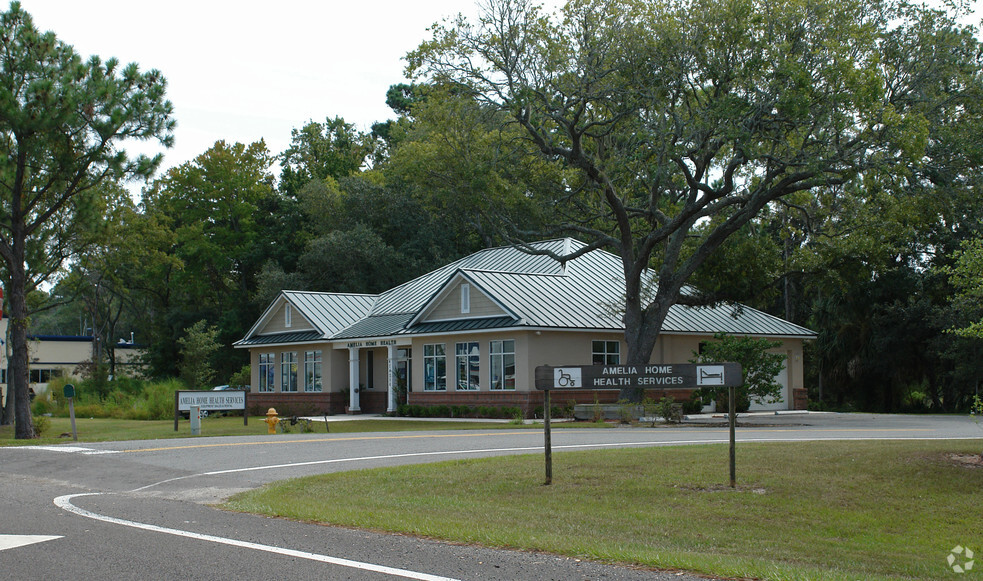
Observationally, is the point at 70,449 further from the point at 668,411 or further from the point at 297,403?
the point at 297,403

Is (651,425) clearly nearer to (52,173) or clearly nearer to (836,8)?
(836,8)

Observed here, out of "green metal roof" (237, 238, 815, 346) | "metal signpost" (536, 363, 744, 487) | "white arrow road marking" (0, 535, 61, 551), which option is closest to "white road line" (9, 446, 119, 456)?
"white arrow road marking" (0, 535, 61, 551)

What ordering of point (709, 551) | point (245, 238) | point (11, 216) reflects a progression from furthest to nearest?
point (245, 238) → point (11, 216) → point (709, 551)

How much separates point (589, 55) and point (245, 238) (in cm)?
4223

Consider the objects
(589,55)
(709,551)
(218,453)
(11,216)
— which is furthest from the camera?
(589,55)

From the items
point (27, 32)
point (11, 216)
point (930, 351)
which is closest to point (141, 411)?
point (11, 216)

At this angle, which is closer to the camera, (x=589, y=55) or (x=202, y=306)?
(x=589, y=55)

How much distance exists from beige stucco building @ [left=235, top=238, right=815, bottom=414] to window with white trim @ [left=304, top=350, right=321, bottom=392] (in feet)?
0.17

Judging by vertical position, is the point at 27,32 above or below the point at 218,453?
above

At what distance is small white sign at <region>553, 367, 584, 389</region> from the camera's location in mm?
12773

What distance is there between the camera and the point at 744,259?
34469mm

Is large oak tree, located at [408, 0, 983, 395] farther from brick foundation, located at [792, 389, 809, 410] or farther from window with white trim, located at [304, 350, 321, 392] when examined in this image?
window with white trim, located at [304, 350, 321, 392]

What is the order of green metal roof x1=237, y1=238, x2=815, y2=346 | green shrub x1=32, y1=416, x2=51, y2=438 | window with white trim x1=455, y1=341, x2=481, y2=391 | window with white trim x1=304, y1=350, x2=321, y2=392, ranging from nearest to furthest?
green shrub x1=32, y1=416, x2=51, y2=438 < green metal roof x1=237, y1=238, x2=815, y2=346 < window with white trim x1=455, y1=341, x2=481, y2=391 < window with white trim x1=304, y1=350, x2=321, y2=392

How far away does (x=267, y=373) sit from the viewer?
44.7m
